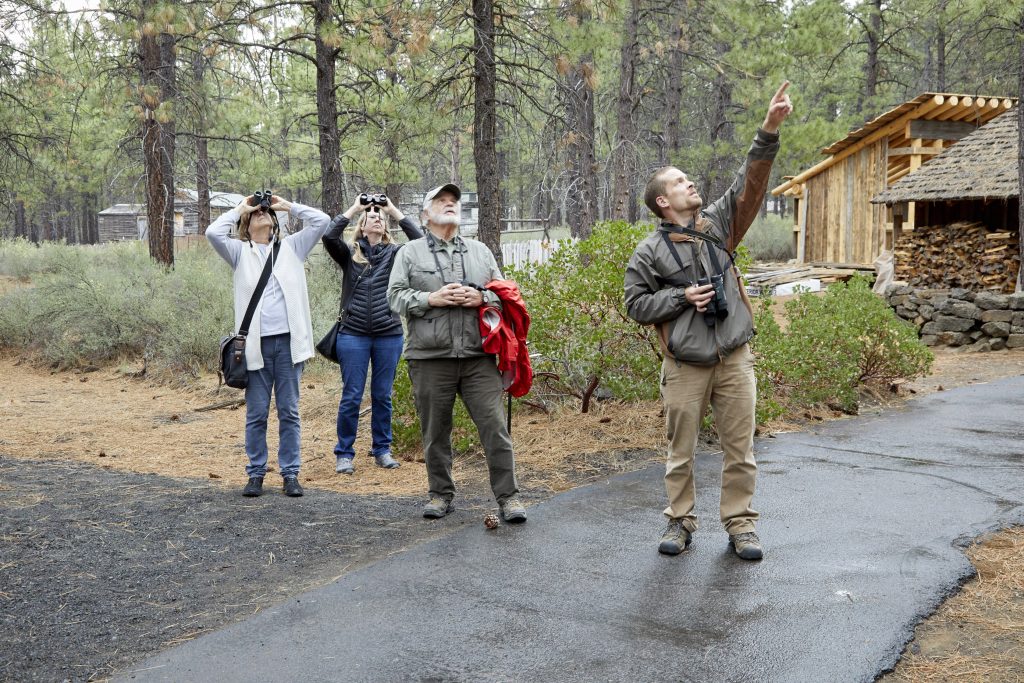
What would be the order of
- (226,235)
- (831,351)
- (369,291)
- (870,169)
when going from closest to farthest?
(226,235), (369,291), (831,351), (870,169)

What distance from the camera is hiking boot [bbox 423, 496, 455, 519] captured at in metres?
5.67

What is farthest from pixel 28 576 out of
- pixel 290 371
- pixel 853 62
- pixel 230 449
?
pixel 853 62

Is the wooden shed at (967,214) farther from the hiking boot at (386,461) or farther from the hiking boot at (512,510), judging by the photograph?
the hiking boot at (512,510)

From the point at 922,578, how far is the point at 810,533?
80 centimetres

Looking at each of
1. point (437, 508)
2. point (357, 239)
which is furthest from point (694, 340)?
point (357, 239)

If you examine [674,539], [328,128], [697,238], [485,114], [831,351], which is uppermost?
[328,128]

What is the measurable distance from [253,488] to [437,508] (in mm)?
1415

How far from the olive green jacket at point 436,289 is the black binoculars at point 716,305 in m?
1.35

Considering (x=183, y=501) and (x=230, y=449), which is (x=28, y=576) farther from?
(x=230, y=449)

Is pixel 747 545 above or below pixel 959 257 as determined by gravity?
below

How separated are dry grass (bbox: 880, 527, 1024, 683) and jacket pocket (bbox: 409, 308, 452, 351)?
285cm

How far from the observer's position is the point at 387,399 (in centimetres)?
722

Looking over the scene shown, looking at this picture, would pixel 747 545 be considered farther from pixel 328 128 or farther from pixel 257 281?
pixel 328 128

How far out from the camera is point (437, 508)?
18.7ft
